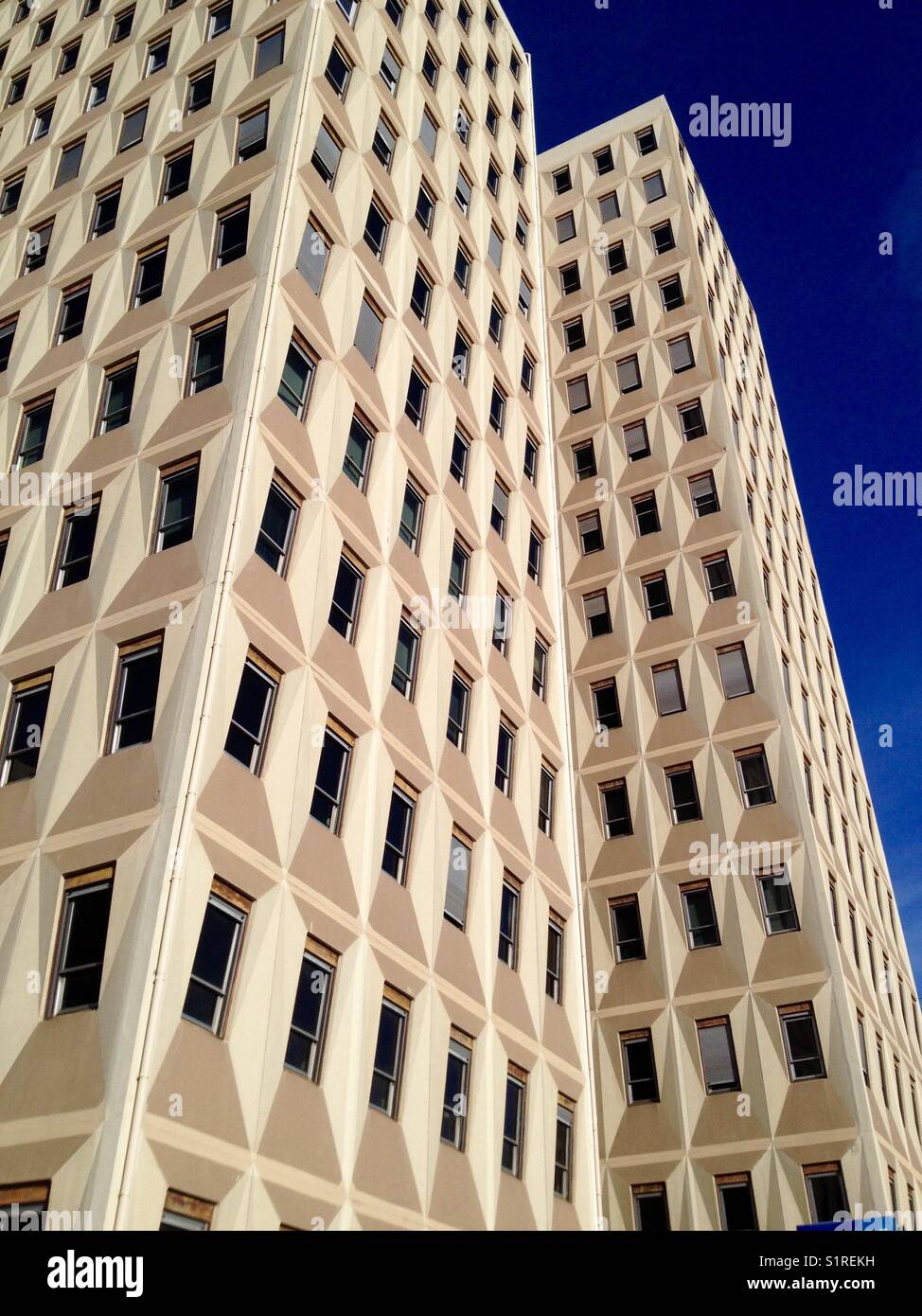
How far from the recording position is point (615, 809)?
36.3 metres

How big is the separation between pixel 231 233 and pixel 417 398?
5.73 meters

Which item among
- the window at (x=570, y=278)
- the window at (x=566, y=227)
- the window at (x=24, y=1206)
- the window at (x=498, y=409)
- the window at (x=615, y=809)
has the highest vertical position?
the window at (x=566, y=227)

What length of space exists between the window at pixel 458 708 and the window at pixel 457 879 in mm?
2195

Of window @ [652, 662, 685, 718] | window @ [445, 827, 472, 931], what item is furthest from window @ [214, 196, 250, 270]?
window @ [652, 662, 685, 718]

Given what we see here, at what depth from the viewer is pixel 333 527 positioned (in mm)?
21156

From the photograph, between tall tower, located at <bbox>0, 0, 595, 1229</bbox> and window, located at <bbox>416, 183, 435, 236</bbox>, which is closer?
tall tower, located at <bbox>0, 0, 595, 1229</bbox>

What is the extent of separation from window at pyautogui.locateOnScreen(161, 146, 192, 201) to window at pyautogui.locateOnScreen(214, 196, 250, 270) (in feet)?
7.31

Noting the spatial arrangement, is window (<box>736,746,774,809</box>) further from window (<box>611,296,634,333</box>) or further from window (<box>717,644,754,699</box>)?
window (<box>611,296,634,333</box>)

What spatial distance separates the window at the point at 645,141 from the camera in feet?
172

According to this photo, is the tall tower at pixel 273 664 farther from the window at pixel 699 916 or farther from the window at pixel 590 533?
the window at pixel 590 533

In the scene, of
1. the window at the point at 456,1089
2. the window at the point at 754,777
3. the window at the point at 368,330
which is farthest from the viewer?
the window at the point at 754,777

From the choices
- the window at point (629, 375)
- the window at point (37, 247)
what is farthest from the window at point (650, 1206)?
the window at point (629, 375)

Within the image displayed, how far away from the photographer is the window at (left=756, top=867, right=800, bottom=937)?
1240 inches
